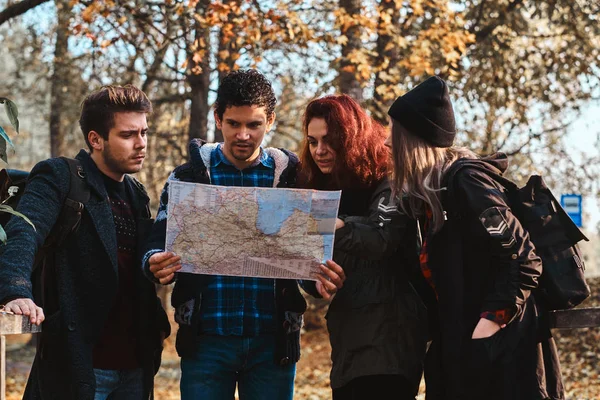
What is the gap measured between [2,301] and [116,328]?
0.72 meters

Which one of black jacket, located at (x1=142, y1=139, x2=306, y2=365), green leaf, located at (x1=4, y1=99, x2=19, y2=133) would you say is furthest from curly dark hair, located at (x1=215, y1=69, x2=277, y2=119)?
green leaf, located at (x1=4, y1=99, x2=19, y2=133)

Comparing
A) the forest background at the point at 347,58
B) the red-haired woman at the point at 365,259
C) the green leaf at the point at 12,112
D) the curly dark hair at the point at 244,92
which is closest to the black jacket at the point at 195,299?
the red-haired woman at the point at 365,259

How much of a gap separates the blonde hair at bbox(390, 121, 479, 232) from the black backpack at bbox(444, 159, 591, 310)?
7 cm

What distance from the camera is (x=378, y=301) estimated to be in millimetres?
3623

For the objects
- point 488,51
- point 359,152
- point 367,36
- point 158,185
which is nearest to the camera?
point 359,152

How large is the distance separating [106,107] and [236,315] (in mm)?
1187

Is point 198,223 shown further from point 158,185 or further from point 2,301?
point 158,185

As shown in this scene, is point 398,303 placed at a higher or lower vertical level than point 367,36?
lower

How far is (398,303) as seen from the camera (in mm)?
3643

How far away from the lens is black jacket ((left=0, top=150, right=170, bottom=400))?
3656 millimetres

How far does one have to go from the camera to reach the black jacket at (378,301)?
3.55 m

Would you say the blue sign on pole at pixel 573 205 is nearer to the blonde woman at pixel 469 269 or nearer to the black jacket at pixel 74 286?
the blonde woman at pixel 469 269

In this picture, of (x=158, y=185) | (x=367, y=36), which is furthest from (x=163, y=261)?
(x=158, y=185)

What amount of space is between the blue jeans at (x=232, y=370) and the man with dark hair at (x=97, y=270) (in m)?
0.31
